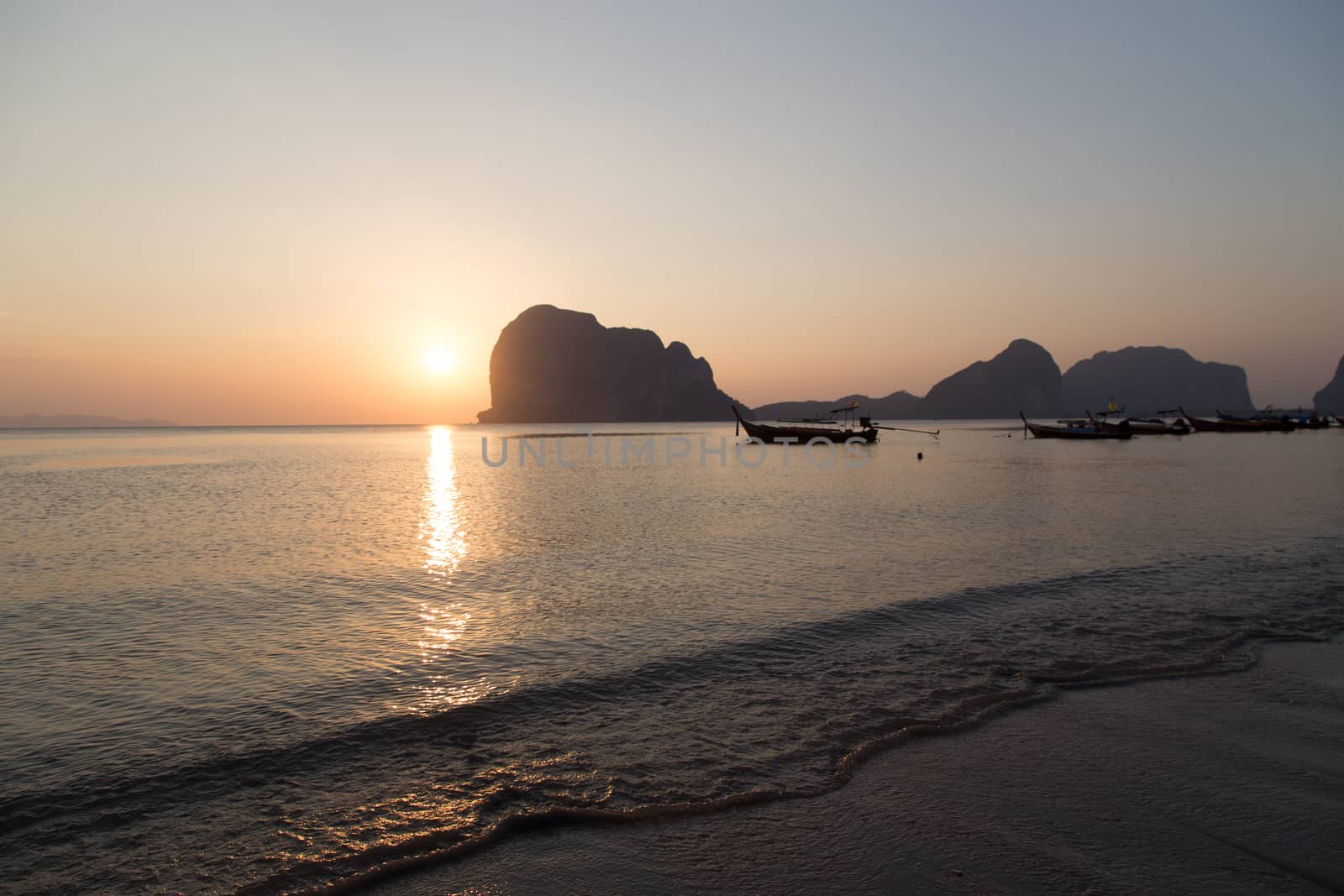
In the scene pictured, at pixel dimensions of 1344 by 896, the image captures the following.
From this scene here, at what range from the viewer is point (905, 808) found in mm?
5879

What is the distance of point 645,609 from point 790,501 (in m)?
21.2

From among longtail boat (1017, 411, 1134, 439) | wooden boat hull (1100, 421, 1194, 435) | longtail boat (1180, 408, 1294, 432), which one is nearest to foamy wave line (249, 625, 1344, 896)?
longtail boat (1017, 411, 1134, 439)

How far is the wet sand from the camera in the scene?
4.88 metres

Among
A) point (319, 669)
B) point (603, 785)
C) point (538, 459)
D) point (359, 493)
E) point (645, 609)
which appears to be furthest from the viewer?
point (538, 459)

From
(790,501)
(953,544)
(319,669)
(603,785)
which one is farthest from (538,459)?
(603,785)

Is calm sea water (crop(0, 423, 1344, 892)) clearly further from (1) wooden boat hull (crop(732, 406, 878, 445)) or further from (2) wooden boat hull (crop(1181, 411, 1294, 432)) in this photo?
(2) wooden boat hull (crop(1181, 411, 1294, 432))

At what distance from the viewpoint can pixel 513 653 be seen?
10.9 meters

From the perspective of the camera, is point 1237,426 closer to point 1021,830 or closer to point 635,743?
point 1021,830

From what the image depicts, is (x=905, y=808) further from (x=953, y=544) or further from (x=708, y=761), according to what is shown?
(x=953, y=544)

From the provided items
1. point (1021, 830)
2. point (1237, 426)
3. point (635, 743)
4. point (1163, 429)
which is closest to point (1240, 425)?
point (1237, 426)

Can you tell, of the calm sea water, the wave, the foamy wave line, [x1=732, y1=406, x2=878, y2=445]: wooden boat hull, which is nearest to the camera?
the foamy wave line

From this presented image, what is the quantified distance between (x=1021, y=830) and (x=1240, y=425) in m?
152

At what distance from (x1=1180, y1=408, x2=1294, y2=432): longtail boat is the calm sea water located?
11704 centimetres

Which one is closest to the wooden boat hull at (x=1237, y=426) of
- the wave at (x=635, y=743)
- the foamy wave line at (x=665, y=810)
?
the wave at (x=635, y=743)
